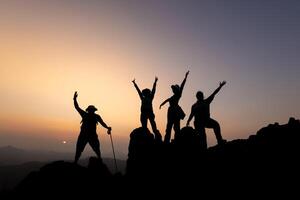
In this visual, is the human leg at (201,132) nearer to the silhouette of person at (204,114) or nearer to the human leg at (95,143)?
the silhouette of person at (204,114)

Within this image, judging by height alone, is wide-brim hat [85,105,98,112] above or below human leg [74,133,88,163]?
above

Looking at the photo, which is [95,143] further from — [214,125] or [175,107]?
[214,125]

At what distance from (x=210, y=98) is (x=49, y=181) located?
36.9 feet

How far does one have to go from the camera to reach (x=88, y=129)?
62.3 ft

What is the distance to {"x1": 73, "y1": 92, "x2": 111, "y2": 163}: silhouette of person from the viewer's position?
18.9 m

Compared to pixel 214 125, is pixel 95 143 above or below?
below

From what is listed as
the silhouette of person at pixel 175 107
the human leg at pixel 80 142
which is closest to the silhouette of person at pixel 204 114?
the silhouette of person at pixel 175 107

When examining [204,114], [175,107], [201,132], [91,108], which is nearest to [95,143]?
[91,108]

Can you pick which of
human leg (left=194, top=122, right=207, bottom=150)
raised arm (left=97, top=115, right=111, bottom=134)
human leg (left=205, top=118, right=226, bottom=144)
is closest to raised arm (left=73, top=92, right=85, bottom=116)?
raised arm (left=97, top=115, right=111, bottom=134)

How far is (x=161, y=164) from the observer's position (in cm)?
1909

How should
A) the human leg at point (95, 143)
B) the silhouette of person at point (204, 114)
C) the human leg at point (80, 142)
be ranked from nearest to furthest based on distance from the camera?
the silhouette of person at point (204, 114) < the human leg at point (80, 142) < the human leg at point (95, 143)

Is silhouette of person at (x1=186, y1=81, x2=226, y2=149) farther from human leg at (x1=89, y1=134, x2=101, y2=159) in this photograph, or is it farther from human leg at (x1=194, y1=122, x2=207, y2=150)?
human leg at (x1=89, y1=134, x2=101, y2=159)

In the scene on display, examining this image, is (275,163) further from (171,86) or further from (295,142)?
(171,86)

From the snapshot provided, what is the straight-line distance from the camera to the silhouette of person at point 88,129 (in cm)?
1889
